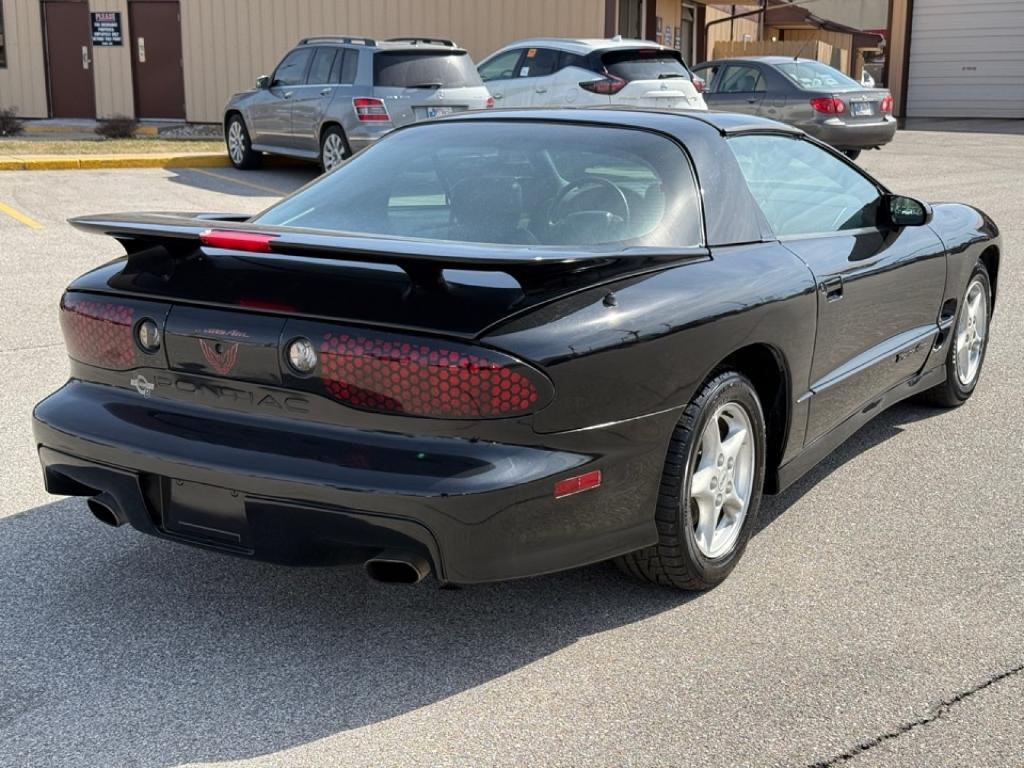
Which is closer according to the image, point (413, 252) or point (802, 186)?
point (413, 252)

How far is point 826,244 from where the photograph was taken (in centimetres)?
458

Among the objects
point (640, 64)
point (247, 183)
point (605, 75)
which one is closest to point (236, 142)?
point (247, 183)

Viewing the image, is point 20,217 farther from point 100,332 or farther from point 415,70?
point 100,332

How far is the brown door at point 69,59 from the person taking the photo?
23656 millimetres

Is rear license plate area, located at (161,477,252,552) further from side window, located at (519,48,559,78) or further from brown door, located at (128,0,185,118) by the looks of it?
brown door, located at (128,0,185,118)

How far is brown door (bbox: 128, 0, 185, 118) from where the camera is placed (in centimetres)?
2333

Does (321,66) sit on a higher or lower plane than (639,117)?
lower

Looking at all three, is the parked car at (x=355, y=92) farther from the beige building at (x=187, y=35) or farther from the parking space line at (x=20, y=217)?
the beige building at (x=187, y=35)

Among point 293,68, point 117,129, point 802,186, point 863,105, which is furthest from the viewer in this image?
point 117,129

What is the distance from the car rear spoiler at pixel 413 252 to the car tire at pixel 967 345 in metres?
2.53

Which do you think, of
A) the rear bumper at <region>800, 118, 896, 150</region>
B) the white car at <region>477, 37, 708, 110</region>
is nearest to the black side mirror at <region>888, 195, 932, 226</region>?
the white car at <region>477, 37, 708, 110</region>

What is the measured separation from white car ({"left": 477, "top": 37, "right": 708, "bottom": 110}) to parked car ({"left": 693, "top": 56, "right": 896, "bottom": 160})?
166 cm

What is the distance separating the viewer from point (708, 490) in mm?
3844

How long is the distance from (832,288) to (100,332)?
2.48m
